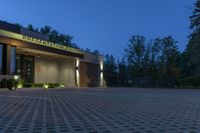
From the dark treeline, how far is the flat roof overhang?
16482mm

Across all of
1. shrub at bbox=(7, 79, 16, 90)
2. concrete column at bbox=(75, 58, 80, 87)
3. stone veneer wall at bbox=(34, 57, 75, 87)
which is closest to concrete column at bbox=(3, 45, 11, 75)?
shrub at bbox=(7, 79, 16, 90)

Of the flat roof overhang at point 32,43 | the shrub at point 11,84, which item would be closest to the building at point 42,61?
the flat roof overhang at point 32,43

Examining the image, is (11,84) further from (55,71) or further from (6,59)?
(55,71)

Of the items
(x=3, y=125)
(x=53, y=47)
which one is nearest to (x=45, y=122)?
(x=3, y=125)

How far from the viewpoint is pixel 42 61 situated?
47.2 meters

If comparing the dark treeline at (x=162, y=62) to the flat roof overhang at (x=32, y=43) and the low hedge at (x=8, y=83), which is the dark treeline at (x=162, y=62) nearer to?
the flat roof overhang at (x=32, y=43)

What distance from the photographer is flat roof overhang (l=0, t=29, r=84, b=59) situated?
33.5 m

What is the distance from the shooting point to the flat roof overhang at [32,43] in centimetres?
3349

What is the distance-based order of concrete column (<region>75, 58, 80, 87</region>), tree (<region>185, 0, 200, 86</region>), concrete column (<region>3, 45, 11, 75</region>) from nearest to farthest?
1. concrete column (<region>3, 45, 11, 75</region>)
2. concrete column (<region>75, 58, 80, 87</region>)
3. tree (<region>185, 0, 200, 86</region>)

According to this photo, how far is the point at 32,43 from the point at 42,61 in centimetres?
895

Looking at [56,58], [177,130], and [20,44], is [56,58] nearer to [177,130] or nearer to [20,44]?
[20,44]

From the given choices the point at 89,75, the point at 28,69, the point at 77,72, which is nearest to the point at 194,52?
the point at 89,75

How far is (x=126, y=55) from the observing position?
6694 cm

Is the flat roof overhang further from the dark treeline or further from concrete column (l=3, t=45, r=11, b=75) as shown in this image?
the dark treeline
